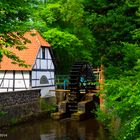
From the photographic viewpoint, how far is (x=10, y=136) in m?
19.2

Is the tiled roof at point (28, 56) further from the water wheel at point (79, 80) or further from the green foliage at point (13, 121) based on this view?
the green foliage at point (13, 121)

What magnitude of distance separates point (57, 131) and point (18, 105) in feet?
12.0

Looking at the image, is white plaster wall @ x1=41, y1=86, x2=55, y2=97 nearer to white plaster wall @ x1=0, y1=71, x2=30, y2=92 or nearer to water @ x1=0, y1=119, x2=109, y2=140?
white plaster wall @ x1=0, y1=71, x2=30, y2=92

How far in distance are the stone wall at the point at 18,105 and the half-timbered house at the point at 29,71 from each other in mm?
2356

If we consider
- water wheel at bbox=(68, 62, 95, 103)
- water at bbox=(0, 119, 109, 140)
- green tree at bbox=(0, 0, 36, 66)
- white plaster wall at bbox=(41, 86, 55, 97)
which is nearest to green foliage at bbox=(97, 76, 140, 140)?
green tree at bbox=(0, 0, 36, 66)

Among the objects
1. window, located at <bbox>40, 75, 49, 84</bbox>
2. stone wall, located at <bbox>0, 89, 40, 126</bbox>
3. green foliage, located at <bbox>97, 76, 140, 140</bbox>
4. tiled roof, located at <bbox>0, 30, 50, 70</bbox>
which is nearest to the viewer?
green foliage, located at <bbox>97, 76, 140, 140</bbox>

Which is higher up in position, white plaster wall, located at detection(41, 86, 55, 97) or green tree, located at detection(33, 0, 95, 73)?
green tree, located at detection(33, 0, 95, 73)

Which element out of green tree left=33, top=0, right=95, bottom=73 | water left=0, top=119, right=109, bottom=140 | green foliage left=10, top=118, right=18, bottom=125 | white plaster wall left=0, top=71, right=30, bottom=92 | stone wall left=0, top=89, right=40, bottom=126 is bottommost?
water left=0, top=119, right=109, bottom=140

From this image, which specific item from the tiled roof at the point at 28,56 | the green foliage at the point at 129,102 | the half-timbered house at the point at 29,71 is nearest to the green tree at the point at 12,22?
the green foliage at the point at 129,102

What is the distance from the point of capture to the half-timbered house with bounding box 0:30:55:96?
28031 mm

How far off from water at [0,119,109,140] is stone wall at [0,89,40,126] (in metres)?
0.75

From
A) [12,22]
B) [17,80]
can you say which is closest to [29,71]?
[17,80]

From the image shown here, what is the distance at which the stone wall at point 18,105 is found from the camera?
22.1 meters

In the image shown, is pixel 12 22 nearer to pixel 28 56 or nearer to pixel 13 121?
pixel 13 121
